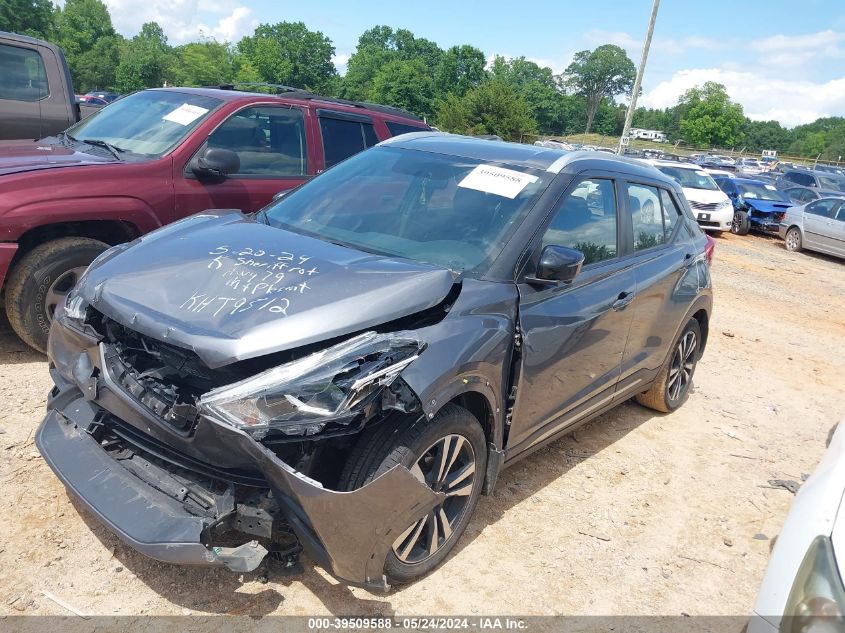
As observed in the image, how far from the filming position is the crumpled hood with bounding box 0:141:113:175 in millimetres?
4346

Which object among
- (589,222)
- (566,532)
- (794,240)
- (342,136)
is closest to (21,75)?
(342,136)

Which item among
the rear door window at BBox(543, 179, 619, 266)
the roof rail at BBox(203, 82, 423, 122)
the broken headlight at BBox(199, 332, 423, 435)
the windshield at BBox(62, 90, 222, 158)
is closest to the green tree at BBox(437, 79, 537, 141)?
the roof rail at BBox(203, 82, 423, 122)

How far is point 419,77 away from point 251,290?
70590 mm

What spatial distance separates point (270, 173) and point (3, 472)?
123 inches

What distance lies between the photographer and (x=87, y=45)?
63.8m

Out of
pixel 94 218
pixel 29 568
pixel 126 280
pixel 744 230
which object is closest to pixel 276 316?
pixel 126 280

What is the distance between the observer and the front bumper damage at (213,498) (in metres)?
2.27

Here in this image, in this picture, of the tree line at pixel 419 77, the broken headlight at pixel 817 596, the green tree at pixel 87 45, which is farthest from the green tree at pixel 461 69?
the broken headlight at pixel 817 596

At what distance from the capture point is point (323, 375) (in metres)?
2.30

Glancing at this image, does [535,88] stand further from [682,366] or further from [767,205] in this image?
[682,366]

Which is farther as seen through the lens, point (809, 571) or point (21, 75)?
point (21, 75)

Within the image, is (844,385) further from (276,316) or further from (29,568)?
(29,568)

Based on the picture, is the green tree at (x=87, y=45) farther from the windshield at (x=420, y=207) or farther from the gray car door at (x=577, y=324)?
the gray car door at (x=577, y=324)

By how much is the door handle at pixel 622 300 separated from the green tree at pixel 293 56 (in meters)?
71.3
